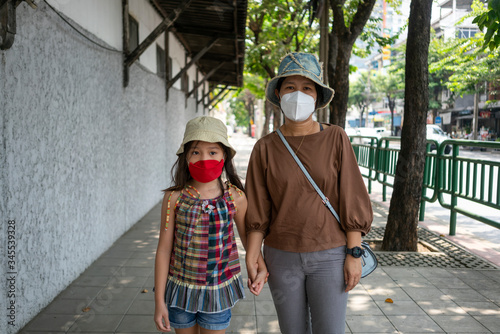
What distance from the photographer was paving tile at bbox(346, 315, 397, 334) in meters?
3.55

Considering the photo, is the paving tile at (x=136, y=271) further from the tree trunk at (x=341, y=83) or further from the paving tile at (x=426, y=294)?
the tree trunk at (x=341, y=83)

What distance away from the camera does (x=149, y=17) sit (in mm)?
8703

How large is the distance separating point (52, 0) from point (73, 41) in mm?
562

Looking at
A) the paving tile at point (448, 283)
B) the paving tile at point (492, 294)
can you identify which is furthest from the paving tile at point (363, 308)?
the paving tile at point (492, 294)

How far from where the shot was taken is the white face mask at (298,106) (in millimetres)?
2160

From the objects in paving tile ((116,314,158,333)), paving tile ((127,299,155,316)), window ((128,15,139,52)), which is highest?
window ((128,15,139,52))

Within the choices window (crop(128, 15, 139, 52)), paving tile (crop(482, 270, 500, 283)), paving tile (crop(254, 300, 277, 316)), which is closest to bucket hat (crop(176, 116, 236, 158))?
paving tile (crop(254, 300, 277, 316))

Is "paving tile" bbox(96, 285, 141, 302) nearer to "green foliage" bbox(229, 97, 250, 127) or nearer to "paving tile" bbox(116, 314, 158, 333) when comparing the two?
"paving tile" bbox(116, 314, 158, 333)

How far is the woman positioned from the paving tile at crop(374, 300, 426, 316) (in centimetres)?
197

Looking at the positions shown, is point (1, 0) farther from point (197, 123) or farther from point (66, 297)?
point (66, 297)

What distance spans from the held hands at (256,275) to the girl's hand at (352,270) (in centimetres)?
37

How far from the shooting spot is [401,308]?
→ 157 inches

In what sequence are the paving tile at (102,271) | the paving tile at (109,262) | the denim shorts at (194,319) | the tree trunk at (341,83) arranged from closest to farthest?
the denim shorts at (194,319) → the paving tile at (102,271) → the paving tile at (109,262) → the tree trunk at (341,83)

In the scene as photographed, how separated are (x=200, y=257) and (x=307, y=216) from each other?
53cm
